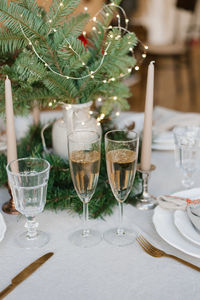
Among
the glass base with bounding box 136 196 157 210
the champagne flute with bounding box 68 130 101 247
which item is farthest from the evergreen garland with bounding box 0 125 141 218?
the champagne flute with bounding box 68 130 101 247

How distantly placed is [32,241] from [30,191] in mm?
141

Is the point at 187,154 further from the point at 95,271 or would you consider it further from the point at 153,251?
the point at 95,271

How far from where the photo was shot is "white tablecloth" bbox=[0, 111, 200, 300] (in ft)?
2.39

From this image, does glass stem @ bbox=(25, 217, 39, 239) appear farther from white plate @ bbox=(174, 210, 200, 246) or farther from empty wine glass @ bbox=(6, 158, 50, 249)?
white plate @ bbox=(174, 210, 200, 246)

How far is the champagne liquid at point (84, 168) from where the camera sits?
844 mm

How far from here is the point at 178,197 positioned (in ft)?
3.33

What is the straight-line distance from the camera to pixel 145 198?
1.05 m

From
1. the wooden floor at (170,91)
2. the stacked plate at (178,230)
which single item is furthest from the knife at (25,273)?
the wooden floor at (170,91)

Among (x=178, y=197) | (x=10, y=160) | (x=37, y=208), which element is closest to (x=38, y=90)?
(x=10, y=160)

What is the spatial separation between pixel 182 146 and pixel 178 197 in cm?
16

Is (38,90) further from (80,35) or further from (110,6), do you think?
(110,6)

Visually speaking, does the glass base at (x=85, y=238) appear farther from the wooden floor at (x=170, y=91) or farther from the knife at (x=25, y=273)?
the wooden floor at (x=170, y=91)

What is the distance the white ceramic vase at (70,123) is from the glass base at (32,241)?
306 mm

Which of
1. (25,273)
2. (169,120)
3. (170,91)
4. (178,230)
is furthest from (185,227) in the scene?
(170,91)
